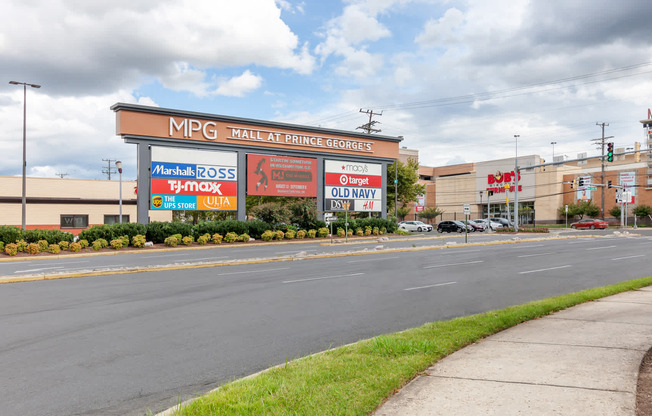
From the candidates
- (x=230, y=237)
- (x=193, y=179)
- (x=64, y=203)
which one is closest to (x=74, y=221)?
(x=64, y=203)

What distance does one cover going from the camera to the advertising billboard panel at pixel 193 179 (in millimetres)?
30219

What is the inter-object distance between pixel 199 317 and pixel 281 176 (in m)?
27.6

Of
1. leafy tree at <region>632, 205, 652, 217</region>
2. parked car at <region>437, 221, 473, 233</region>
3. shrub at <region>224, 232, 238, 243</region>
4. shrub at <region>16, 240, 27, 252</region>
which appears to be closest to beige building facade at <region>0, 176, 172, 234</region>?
shrub at <region>224, 232, 238, 243</region>

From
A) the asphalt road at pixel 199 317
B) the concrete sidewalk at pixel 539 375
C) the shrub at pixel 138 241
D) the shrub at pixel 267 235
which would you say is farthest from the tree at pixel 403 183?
the concrete sidewalk at pixel 539 375

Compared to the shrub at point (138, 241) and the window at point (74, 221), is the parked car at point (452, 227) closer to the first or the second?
the shrub at point (138, 241)

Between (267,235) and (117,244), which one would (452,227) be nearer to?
(267,235)

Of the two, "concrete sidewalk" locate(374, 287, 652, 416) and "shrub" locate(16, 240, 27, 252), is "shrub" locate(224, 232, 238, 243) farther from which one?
"concrete sidewalk" locate(374, 287, 652, 416)

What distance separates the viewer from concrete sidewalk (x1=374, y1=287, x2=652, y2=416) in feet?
13.3

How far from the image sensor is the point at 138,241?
2653 cm

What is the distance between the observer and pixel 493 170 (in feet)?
325

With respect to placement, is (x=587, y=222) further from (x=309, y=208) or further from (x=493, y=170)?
(x=309, y=208)

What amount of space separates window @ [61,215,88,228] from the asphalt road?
3994 centimetres

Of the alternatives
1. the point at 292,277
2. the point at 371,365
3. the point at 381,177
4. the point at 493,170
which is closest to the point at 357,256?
the point at 292,277

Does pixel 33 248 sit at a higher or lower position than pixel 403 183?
lower
